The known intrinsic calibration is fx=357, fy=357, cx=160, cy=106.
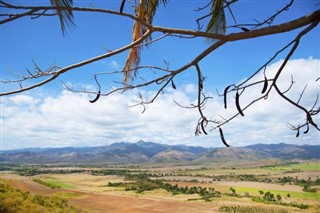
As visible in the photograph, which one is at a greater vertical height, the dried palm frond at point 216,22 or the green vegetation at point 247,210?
the dried palm frond at point 216,22

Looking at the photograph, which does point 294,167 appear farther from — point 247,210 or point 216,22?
point 216,22

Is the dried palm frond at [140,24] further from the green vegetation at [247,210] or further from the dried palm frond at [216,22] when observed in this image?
the green vegetation at [247,210]

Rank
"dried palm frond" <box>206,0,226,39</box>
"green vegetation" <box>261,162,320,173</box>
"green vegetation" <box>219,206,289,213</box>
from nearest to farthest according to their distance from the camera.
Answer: "dried palm frond" <box>206,0,226,39</box> < "green vegetation" <box>219,206,289,213</box> < "green vegetation" <box>261,162,320,173</box>

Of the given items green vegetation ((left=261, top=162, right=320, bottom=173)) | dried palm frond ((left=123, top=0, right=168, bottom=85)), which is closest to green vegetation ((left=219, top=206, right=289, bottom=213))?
dried palm frond ((left=123, top=0, right=168, bottom=85))

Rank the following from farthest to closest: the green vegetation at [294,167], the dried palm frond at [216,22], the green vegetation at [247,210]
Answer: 1. the green vegetation at [294,167]
2. the green vegetation at [247,210]
3. the dried palm frond at [216,22]

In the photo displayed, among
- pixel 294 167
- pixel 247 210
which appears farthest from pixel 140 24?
pixel 294 167

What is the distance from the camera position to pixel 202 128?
6.84ft

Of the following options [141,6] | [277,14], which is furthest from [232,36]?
[141,6]

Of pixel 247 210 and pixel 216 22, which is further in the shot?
pixel 247 210

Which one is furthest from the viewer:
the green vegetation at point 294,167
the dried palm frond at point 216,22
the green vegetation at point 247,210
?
the green vegetation at point 294,167

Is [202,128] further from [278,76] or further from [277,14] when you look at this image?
[277,14]

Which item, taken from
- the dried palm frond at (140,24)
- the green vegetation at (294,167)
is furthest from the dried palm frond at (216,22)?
the green vegetation at (294,167)

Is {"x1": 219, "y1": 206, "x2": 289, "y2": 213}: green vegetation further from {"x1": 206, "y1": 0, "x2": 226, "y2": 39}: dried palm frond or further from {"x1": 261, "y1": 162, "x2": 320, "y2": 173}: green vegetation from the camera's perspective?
{"x1": 261, "y1": 162, "x2": 320, "y2": 173}: green vegetation

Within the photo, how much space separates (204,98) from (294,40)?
635 mm
